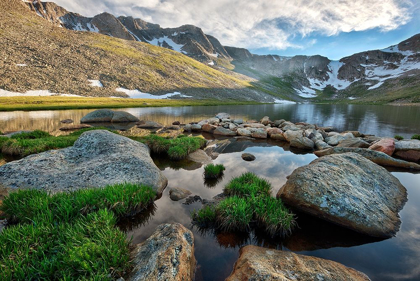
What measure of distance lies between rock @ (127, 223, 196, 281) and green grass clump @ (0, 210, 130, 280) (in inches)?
12.9

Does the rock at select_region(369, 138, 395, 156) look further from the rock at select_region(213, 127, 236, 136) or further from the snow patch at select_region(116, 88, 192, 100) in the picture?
the snow patch at select_region(116, 88, 192, 100)

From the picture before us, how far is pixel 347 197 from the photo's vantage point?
266 inches

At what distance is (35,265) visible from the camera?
135 inches

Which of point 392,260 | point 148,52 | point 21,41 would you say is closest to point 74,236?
point 392,260

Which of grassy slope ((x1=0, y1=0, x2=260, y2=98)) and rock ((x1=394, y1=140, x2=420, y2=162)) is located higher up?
grassy slope ((x1=0, y1=0, x2=260, y2=98))

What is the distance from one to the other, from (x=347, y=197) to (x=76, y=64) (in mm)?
140794

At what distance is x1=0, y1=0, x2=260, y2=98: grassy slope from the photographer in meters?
90.1

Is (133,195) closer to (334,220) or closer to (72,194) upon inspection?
(72,194)

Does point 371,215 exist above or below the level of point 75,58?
below

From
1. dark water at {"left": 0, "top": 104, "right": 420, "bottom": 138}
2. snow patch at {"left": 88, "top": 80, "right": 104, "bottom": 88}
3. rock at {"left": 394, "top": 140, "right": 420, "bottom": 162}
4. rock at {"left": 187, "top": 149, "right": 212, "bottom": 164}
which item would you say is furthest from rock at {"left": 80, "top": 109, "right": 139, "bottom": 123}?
snow patch at {"left": 88, "top": 80, "right": 104, "bottom": 88}

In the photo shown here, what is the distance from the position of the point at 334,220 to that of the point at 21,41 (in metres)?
161

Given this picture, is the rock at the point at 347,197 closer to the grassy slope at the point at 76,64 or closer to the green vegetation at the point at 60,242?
the green vegetation at the point at 60,242

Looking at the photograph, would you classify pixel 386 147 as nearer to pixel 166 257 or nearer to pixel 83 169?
pixel 166 257

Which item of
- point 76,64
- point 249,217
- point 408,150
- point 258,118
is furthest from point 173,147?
point 76,64
